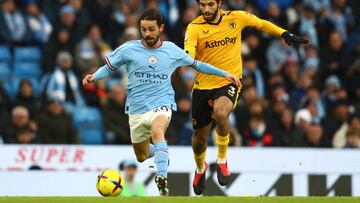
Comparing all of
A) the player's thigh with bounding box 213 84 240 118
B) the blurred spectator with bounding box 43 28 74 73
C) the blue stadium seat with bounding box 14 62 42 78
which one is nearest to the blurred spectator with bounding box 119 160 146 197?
the player's thigh with bounding box 213 84 240 118

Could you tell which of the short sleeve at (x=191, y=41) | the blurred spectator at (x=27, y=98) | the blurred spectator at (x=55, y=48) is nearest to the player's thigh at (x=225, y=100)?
the short sleeve at (x=191, y=41)

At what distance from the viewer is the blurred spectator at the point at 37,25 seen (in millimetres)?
23266

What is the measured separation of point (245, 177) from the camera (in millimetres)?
19844

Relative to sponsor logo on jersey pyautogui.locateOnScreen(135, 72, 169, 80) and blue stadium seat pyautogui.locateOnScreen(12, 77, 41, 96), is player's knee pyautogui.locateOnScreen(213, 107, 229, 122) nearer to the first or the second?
sponsor logo on jersey pyautogui.locateOnScreen(135, 72, 169, 80)

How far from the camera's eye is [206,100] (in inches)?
635

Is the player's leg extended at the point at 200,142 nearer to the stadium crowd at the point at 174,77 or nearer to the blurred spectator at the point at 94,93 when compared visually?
the stadium crowd at the point at 174,77

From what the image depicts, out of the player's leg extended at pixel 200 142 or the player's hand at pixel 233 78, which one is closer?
the player's hand at pixel 233 78

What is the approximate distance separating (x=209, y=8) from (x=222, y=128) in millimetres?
1645

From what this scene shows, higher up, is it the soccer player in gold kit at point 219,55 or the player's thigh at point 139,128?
the soccer player in gold kit at point 219,55

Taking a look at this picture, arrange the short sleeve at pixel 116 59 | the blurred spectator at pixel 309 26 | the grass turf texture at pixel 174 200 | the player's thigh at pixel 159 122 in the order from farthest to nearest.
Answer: the blurred spectator at pixel 309 26, the short sleeve at pixel 116 59, the player's thigh at pixel 159 122, the grass turf texture at pixel 174 200

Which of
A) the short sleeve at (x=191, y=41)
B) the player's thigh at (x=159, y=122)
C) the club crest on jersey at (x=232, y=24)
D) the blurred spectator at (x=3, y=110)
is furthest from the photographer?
the blurred spectator at (x=3, y=110)

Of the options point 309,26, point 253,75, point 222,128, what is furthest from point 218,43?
point 309,26

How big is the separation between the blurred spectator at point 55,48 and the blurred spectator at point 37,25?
38 cm

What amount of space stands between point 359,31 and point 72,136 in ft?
29.6
